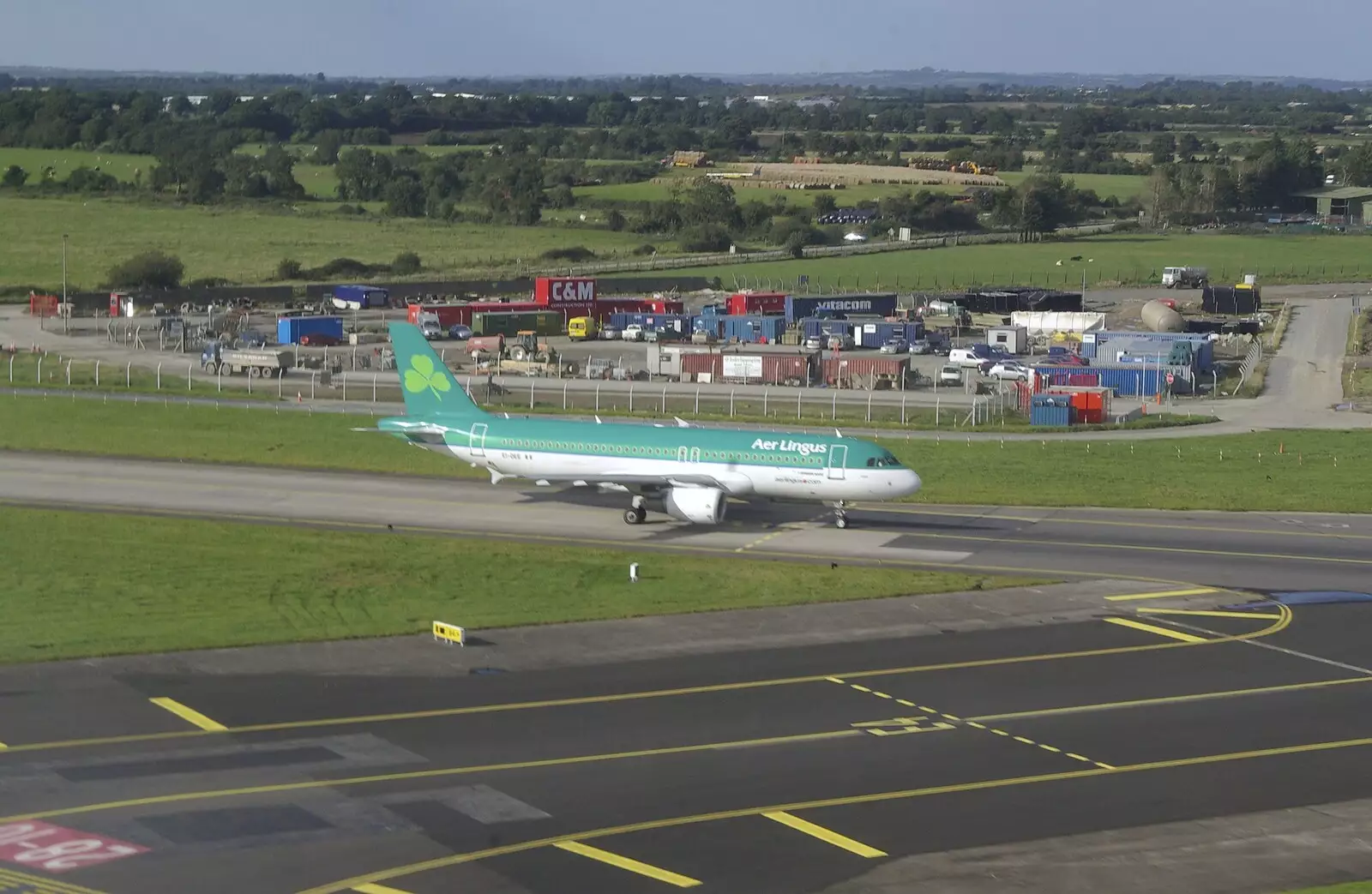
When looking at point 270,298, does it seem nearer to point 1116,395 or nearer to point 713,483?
point 1116,395

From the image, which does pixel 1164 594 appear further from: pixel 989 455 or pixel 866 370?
pixel 866 370

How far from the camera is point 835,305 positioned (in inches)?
6142

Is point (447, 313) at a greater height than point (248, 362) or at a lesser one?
greater

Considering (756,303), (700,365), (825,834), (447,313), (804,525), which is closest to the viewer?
(825,834)

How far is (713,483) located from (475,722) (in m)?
26.9

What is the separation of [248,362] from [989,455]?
59.7 metres

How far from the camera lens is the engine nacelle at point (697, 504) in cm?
6538

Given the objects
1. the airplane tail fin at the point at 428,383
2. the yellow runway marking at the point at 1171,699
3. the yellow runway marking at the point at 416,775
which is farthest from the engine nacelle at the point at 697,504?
the yellow runway marking at the point at 416,775

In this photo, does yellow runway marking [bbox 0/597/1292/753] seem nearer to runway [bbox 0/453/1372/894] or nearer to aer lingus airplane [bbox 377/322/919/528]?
runway [bbox 0/453/1372/894]

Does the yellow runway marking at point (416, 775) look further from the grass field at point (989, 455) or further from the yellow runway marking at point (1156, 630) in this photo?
the grass field at point (989, 455)

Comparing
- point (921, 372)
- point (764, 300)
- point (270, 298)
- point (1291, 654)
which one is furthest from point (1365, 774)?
point (270, 298)

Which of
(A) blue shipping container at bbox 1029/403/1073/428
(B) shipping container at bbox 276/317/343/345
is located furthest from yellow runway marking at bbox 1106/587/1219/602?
(B) shipping container at bbox 276/317/343/345

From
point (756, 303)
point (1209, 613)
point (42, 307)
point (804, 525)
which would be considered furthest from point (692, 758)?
point (42, 307)

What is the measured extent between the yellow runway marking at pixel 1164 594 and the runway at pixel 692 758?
0.43 ft
